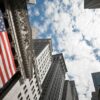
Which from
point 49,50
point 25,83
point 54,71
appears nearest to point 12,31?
point 25,83

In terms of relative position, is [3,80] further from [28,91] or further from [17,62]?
[28,91]

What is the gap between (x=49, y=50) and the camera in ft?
479

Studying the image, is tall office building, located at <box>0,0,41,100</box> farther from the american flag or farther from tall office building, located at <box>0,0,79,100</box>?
the american flag

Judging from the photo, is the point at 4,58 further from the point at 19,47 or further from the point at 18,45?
the point at 19,47

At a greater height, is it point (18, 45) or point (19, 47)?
point (18, 45)

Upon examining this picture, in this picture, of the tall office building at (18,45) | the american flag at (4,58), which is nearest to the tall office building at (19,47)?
the tall office building at (18,45)

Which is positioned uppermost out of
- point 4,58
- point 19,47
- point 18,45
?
point 4,58

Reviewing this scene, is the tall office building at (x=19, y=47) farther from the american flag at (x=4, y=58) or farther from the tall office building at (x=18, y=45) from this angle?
the american flag at (x=4, y=58)

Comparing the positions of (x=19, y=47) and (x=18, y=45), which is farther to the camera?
(x=19, y=47)

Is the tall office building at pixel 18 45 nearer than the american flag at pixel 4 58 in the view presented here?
No

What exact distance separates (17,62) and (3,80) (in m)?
9.93

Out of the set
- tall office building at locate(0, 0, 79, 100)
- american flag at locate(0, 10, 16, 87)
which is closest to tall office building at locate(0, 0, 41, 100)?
tall office building at locate(0, 0, 79, 100)

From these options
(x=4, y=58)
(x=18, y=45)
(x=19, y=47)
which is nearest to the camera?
(x=4, y=58)

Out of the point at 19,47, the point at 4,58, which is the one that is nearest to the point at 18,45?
the point at 19,47
